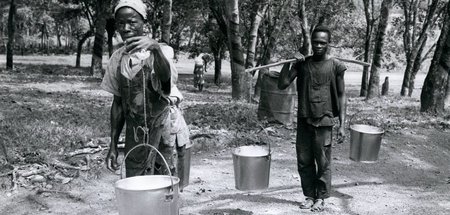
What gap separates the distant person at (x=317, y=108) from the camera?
440 cm

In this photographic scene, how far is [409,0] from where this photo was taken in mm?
20516

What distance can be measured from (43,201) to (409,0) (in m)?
19.5

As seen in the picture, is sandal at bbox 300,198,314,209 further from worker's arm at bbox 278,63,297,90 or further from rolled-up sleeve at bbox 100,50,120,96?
rolled-up sleeve at bbox 100,50,120,96

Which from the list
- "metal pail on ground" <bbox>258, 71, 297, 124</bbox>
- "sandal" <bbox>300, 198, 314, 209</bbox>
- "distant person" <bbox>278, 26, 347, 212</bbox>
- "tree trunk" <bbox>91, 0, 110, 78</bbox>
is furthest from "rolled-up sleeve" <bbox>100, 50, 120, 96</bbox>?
"tree trunk" <bbox>91, 0, 110, 78</bbox>

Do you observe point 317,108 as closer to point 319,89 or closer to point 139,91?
point 319,89

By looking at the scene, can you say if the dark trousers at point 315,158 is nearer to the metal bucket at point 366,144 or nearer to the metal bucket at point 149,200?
the metal bucket at point 366,144

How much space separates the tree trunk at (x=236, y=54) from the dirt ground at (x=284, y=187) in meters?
4.43

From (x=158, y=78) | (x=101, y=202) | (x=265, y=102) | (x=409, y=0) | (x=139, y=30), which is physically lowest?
(x=101, y=202)

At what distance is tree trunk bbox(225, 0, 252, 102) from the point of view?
11906mm

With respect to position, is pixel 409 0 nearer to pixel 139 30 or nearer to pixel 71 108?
pixel 71 108

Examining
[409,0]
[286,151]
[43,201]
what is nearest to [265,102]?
[286,151]

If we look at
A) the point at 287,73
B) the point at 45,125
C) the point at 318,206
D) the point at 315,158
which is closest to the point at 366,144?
the point at 315,158

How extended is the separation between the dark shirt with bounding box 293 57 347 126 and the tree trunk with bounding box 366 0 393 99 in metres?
11.4

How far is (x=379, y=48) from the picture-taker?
51.2 feet
